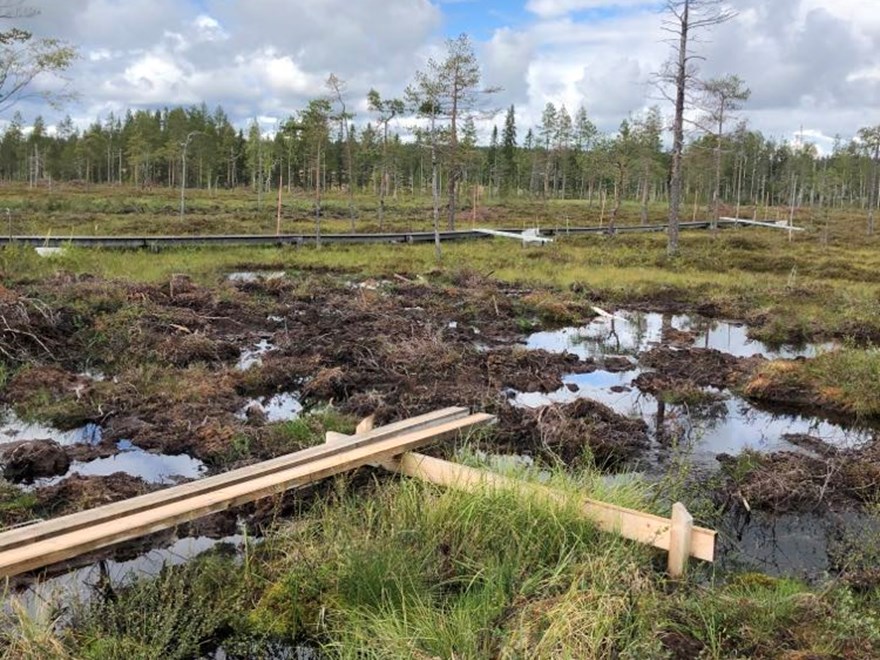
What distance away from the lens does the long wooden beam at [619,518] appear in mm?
4699

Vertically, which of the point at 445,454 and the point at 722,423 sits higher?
the point at 445,454

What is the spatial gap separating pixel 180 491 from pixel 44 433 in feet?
12.9

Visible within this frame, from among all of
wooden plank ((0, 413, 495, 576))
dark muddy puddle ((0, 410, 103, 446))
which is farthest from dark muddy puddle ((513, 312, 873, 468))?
dark muddy puddle ((0, 410, 103, 446))

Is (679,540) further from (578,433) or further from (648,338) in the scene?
(648,338)

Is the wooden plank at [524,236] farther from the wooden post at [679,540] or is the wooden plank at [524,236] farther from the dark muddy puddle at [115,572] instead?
the wooden post at [679,540]

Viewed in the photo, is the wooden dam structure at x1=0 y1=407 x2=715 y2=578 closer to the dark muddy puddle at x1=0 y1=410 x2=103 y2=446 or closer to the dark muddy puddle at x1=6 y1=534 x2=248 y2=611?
the dark muddy puddle at x1=6 y1=534 x2=248 y2=611

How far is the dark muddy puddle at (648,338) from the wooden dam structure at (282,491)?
7318 millimetres

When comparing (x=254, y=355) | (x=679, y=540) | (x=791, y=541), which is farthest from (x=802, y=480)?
(x=254, y=355)

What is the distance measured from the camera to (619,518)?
494cm

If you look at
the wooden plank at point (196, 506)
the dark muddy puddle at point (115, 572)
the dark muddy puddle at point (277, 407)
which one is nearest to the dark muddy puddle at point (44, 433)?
the dark muddy puddle at point (277, 407)

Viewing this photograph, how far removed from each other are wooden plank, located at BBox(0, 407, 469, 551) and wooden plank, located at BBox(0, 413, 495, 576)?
0.15ft

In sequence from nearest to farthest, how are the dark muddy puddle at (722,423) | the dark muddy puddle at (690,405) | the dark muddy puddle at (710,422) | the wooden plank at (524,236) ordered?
the dark muddy puddle at (722,423), the dark muddy puddle at (710,422), the dark muddy puddle at (690,405), the wooden plank at (524,236)

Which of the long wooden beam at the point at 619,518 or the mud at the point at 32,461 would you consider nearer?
the long wooden beam at the point at 619,518

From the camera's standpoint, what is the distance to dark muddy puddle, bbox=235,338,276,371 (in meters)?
11.1
